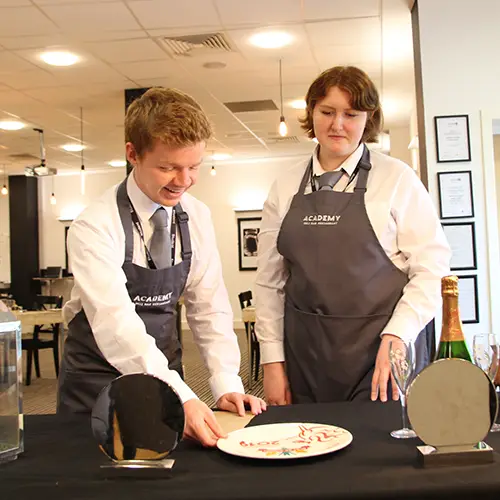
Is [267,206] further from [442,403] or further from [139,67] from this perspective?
[139,67]

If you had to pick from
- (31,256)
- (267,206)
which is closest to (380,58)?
(267,206)

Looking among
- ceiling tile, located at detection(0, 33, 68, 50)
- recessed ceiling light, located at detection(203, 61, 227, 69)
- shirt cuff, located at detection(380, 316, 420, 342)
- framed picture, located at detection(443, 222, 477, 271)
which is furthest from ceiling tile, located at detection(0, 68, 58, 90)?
shirt cuff, located at detection(380, 316, 420, 342)

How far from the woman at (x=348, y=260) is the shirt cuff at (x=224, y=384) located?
37cm

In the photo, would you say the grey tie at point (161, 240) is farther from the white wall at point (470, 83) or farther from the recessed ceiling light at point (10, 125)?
the recessed ceiling light at point (10, 125)

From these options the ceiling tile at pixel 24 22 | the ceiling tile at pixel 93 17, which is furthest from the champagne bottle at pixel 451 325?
the ceiling tile at pixel 24 22

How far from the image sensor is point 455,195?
4672 mm

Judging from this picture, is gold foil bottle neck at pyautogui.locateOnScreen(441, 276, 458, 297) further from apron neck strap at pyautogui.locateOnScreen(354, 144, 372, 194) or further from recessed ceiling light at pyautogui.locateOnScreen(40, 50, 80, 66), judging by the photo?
recessed ceiling light at pyautogui.locateOnScreen(40, 50, 80, 66)

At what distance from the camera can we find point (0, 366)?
1.18m

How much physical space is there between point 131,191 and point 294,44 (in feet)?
15.3

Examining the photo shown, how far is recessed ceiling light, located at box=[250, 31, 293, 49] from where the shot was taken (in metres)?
5.68

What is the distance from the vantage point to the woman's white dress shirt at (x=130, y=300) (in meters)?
1.40

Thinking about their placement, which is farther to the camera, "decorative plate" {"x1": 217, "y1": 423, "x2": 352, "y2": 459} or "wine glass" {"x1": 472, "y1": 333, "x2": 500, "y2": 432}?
"wine glass" {"x1": 472, "y1": 333, "x2": 500, "y2": 432}

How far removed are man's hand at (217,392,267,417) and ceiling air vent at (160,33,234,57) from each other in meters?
4.60

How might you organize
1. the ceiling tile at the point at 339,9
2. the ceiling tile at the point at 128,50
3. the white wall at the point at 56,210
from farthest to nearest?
the white wall at the point at 56,210, the ceiling tile at the point at 128,50, the ceiling tile at the point at 339,9
